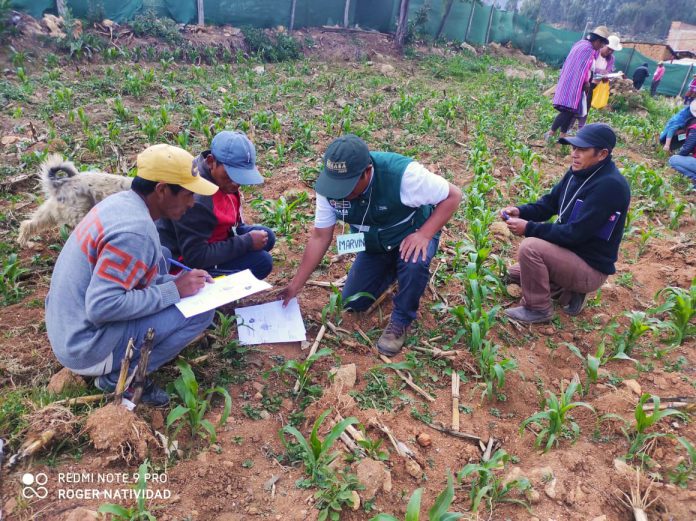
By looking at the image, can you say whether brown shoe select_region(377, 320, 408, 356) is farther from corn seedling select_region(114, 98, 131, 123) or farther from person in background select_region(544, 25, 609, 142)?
person in background select_region(544, 25, 609, 142)

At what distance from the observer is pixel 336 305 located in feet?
11.2

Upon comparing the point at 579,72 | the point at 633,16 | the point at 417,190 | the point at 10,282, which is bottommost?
the point at 10,282

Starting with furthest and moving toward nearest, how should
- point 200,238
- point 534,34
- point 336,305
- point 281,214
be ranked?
point 534,34, point 281,214, point 336,305, point 200,238

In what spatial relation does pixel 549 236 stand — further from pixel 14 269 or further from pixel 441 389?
pixel 14 269

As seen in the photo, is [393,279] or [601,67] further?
[601,67]

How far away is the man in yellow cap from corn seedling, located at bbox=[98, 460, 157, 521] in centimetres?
58

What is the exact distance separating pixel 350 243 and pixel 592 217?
170 centimetres

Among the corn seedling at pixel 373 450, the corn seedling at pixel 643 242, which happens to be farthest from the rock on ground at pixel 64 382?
the corn seedling at pixel 643 242

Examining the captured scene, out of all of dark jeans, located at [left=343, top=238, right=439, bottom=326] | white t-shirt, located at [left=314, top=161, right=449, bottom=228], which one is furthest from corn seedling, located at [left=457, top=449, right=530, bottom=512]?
white t-shirt, located at [left=314, top=161, right=449, bottom=228]

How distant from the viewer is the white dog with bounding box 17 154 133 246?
3.56 metres

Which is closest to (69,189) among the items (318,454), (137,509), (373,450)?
(137,509)

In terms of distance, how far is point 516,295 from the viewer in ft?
13.0

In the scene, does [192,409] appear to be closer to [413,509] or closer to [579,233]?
[413,509]

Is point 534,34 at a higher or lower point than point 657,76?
higher
